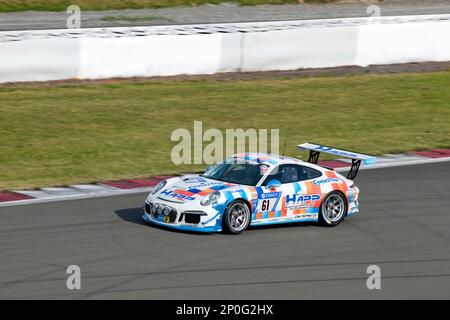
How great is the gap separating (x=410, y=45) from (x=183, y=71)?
740 centimetres

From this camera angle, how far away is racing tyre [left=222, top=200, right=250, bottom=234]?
47.2 ft

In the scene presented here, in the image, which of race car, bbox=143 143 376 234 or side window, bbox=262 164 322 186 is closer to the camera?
race car, bbox=143 143 376 234

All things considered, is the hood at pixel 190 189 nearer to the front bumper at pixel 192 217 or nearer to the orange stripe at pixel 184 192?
the orange stripe at pixel 184 192

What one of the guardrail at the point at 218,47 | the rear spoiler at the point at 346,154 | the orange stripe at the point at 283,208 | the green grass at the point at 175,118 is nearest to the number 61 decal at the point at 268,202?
the orange stripe at the point at 283,208

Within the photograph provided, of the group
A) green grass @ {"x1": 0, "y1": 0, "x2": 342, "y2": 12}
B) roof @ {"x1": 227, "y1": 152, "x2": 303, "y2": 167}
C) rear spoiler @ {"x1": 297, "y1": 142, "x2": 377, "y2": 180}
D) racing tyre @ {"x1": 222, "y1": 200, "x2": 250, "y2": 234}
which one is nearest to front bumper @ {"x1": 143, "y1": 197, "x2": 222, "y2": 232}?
racing tyre @ {"x1": 222, "y1": 200, "x2": 250, "y2": 234}

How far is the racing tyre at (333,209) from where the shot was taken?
50.5 ft

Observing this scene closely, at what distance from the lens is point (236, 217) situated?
14.6m

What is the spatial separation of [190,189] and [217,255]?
1.71 meters

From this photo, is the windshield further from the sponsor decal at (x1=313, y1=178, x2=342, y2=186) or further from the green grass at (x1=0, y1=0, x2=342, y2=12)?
the green grass at (x1=0, y1=0, x2=342, y2=12)

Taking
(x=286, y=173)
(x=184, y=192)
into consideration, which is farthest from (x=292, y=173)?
(x=184, y=192)

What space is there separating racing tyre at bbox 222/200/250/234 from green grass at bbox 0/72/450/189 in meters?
4.96

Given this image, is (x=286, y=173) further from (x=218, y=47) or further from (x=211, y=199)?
(x=218, y=47)
